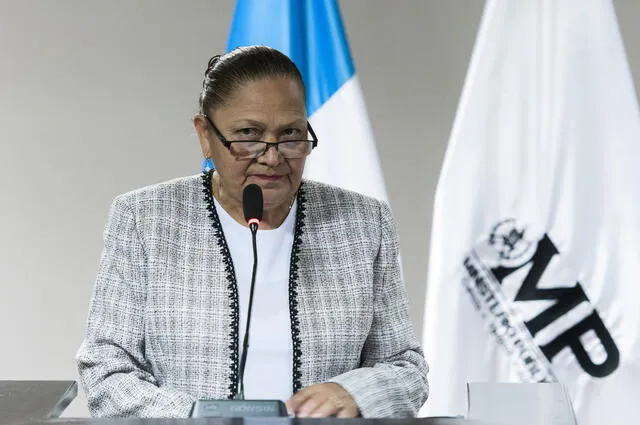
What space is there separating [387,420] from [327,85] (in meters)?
1.78

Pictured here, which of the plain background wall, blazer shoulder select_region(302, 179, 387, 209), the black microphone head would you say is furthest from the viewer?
the plain background wall

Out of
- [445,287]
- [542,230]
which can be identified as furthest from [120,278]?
[542,230]

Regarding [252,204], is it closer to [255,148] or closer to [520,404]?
[255,148]

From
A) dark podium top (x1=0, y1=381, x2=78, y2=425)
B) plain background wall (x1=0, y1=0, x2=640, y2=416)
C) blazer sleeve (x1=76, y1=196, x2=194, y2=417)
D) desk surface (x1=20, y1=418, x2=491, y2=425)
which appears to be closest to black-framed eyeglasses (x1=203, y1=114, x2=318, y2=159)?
blazer sleeve (x1=76, y1=196, x2=194, y2=417)

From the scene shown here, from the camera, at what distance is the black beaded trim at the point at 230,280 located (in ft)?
5.74

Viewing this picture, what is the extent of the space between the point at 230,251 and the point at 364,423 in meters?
0.76

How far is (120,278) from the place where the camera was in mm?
1783

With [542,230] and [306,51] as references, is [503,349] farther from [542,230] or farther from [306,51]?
[306,51]

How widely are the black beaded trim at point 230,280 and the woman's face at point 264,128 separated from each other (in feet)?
0.32

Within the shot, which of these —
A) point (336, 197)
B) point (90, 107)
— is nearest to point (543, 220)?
point (336, 197)

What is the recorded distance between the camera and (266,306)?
1.81m

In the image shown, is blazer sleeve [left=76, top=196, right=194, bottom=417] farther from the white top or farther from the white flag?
the white flag

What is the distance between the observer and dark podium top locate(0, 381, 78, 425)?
1241 millimetres

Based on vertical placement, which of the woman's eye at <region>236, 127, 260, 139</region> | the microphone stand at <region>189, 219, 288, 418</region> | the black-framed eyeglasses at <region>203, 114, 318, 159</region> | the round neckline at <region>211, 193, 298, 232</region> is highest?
the woman's eye at <region>236, 127, 260, 139</region>
